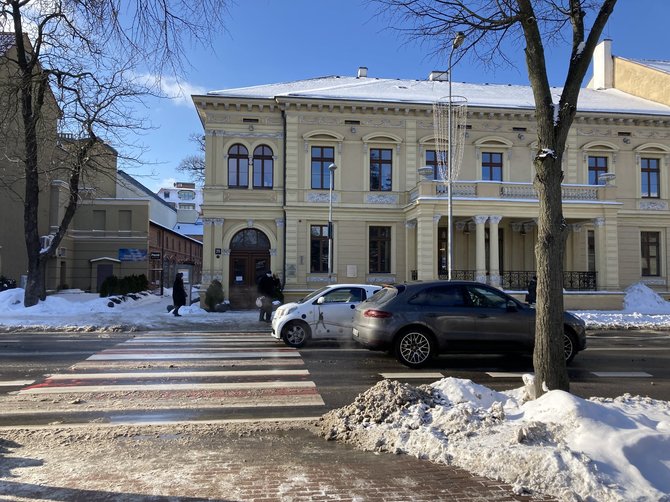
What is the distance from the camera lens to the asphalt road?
21.8ft

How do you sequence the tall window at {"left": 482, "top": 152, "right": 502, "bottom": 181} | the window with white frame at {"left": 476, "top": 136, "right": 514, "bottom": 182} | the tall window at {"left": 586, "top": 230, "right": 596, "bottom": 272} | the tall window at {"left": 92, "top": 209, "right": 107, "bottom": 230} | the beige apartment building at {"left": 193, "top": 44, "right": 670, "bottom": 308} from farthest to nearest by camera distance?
the tall window at {"left": 92, "top": 209, "right": 107, "bottom": 230} < the tall window at {"left": 586, "top": 230, "right": 596, "bottom": 272} < the tall window at {"left": 482, "top": 152, "right": 502, "bottom": 181} < the window with white frame at {"left": 476, "top": 136, "right": 514, "bottom": 182} < the beige apartment building at {"left": 193, "top": 44, "right": 670, "bottom": 308}

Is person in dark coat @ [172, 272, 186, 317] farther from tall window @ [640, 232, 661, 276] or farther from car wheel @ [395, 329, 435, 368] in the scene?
tall window @ [640, 232, 661, 276]

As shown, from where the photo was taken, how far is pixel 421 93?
28.0m

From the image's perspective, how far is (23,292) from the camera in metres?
22.3

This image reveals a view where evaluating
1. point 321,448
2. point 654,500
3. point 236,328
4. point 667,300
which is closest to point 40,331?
point 236,328

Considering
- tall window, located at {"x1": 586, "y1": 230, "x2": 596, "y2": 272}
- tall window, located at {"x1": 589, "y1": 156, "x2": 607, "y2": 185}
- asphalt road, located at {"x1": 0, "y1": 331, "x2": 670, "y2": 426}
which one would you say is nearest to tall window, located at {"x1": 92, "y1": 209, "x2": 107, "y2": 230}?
asphalt road, located at {"x1": 0, "y1": 331, "x2": 670, "y2": 426}

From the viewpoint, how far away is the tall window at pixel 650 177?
27922 millimetres

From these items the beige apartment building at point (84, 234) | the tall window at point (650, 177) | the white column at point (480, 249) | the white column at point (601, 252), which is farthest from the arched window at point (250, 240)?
the tall window at point (650, 177)

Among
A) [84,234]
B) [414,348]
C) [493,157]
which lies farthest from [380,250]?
[84,234]

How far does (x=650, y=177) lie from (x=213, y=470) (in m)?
30.1

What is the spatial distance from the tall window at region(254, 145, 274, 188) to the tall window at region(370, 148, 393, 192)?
504cm

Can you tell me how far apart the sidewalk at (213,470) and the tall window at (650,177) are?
28417mm

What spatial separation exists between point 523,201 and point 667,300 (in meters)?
9.96

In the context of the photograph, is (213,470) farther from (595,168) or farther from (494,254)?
(595,168)
